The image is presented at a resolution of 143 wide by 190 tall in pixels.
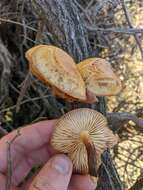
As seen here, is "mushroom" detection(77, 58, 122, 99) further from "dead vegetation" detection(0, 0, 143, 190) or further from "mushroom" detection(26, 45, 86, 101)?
"dead vegetation" detection(0, 0, 143, 190)

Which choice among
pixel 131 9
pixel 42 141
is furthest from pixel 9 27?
pixel 42 141

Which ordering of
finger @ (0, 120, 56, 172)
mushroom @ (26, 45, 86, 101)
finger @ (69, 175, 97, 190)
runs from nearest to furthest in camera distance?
mushroom @ (26, 45, 86, 101) < finger @ (69, 175, 97, 190) < finger @ (0, 120, 56, 172)

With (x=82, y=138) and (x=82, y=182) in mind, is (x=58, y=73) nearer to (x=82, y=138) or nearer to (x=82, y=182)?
(x=82, y=138)

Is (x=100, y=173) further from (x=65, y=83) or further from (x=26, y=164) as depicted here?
(x=65, y=83)

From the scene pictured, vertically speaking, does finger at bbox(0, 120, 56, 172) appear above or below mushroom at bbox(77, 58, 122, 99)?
below

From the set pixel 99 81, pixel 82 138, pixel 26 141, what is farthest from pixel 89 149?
pixel 26 141

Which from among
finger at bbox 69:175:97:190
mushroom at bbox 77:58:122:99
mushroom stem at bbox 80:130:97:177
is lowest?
finger at bbox 69:175:97:190

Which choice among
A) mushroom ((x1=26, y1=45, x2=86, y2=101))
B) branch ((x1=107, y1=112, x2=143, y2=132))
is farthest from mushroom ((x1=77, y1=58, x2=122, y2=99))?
branch ((x1=107, y1=112, x2=143, y2=132))
